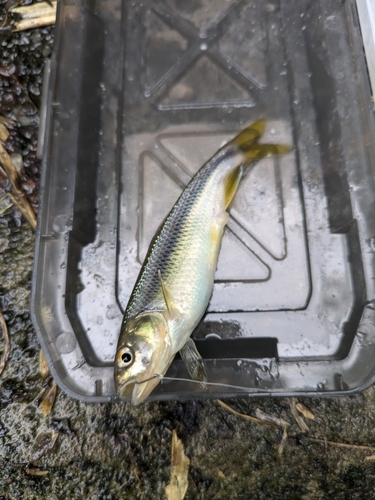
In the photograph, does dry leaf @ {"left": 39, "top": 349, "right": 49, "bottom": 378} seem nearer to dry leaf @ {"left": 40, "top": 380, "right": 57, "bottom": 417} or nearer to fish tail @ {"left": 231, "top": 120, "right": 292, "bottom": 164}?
dry leaf @ {"left": 40, "top": 380, "right": 57, "bottom": 417}

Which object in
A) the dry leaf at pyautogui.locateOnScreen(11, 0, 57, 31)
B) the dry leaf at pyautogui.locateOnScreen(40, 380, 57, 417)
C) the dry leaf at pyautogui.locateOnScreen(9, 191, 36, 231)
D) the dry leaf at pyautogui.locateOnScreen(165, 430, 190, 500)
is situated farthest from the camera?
the dry leaf at pyautogui.locateOnScreen(11, 0, 57, 31)

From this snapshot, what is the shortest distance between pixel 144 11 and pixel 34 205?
4.34ft

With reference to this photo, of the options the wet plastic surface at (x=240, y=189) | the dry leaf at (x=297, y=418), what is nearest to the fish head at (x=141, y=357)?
the wet plastic surface at (x=240, y=189)

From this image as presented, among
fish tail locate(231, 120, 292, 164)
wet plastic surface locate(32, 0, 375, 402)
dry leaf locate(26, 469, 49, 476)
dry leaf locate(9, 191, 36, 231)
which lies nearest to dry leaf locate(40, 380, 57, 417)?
dry leaf locate(26, 469, 49, 476)

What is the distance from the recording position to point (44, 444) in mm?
1882

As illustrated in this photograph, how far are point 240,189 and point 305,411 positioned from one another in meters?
1.13

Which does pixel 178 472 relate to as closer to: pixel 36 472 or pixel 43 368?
pixel 36 472

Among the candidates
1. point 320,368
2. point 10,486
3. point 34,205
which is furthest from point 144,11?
point 10,486

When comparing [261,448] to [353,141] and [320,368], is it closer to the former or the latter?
[320,368]

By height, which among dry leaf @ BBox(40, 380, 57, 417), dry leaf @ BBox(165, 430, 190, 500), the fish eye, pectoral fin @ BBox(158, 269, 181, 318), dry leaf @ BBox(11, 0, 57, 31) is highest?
dry leaf @ BBox(11, 0, 57, 31)

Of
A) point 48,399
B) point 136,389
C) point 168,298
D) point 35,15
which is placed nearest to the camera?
point 136,389

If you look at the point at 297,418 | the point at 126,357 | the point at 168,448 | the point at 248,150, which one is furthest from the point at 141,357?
the point at 248,150

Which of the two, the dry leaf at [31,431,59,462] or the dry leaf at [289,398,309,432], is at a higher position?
the dry leaf at [31,431,59,462]

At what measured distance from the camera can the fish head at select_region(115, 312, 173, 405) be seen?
1.44m
